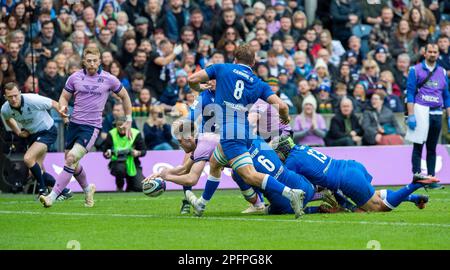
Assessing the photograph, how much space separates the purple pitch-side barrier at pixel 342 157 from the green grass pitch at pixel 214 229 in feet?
14.2

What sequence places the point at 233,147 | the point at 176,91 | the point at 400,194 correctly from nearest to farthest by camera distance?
the point at 233,147, the point at 400,194, the point at 176,91

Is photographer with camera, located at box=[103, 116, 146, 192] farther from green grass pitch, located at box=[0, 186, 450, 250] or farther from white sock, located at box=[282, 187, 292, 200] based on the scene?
white sock, located at box=[282, 187, 292, 200]

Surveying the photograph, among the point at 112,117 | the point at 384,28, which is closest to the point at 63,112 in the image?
the point at 112,117

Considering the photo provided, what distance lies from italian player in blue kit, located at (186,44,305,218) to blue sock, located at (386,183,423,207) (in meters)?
1.38

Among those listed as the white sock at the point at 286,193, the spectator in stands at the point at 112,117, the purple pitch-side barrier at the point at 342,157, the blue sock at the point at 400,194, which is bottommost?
the purple pitch-side barrier at the point at 342,157

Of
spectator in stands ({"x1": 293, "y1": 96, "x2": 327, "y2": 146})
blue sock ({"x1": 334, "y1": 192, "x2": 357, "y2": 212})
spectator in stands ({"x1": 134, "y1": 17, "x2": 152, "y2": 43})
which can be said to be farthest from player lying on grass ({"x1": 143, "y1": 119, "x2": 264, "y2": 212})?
spectator in stands ({"x1": 134, "y1": 17, "x2": 152, "y2": 43})

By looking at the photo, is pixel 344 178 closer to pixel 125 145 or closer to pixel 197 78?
pixel 197 78

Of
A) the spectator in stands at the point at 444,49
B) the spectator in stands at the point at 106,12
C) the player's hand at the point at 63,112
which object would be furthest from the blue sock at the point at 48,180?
the spectator in stands at the point at 444,49

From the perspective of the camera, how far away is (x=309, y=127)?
22.8 meters

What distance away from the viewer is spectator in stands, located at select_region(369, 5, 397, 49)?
27.4 meters

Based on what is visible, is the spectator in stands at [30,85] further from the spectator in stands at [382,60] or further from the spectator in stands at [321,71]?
the spectator in stands at [382,60]

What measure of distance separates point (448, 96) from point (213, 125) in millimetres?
5847

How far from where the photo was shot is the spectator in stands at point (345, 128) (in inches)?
891

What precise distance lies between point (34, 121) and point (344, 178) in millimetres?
6579
